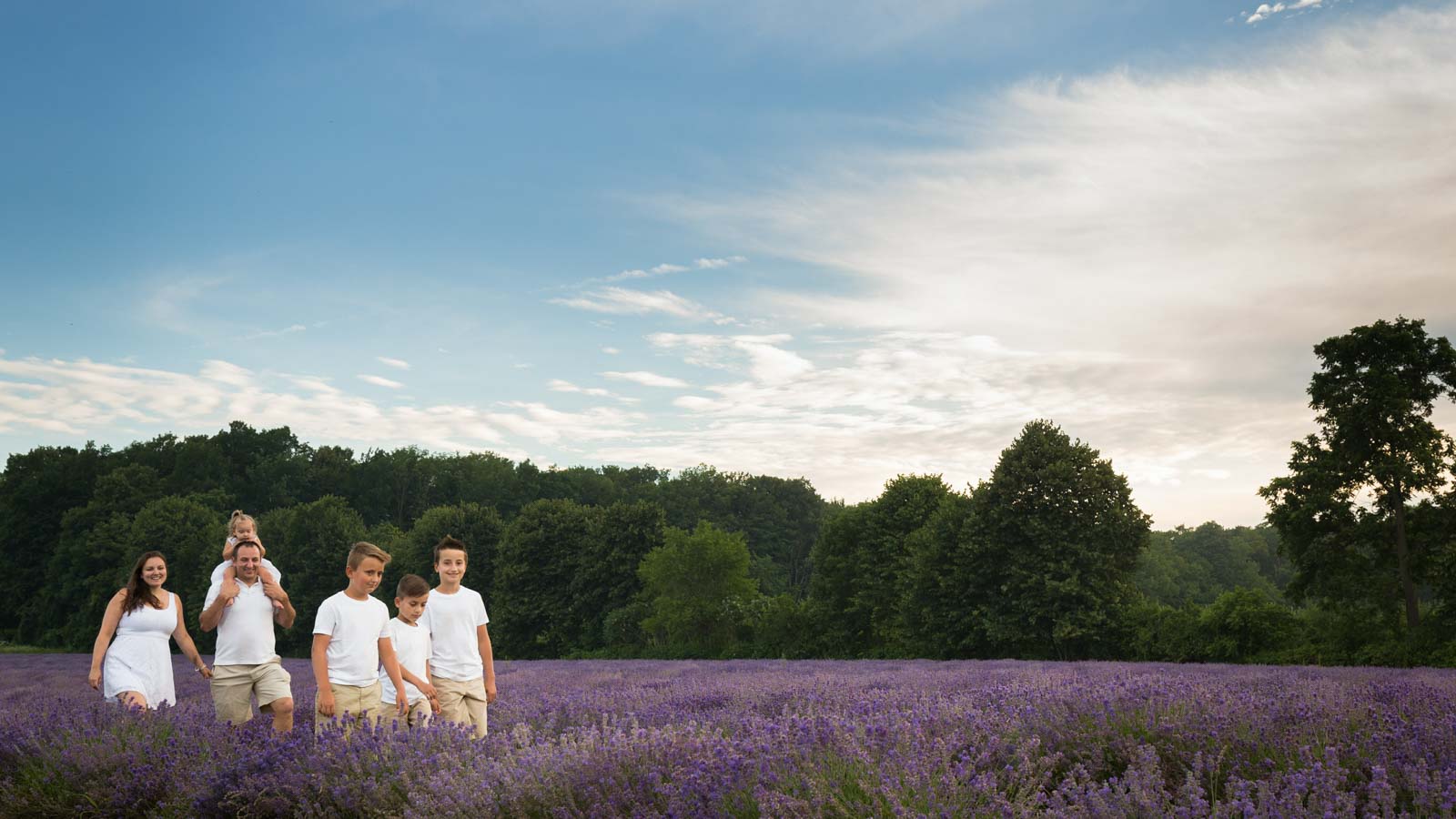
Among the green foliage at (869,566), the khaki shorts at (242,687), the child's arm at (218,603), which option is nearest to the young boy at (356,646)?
the khaki shorts at (242,687)

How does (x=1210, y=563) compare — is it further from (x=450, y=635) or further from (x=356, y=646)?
(x=356, y=646)

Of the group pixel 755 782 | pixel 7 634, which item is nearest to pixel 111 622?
pixel 755 782

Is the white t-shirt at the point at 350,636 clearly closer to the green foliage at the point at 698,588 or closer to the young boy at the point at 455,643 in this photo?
the young boy at the point at 455,643

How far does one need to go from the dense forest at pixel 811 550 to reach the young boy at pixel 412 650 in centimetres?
1871

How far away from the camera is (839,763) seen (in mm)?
4203

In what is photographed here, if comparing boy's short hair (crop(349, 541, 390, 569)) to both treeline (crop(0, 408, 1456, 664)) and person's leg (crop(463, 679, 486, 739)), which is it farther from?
treeline (crop(0, 408, 1456, 664))

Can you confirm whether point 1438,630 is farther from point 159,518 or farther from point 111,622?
point 159,518

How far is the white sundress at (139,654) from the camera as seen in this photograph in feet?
26.2

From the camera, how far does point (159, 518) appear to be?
59.4 m

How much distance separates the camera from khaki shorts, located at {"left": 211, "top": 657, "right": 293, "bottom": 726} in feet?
Result: 23.7

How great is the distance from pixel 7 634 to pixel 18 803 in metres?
75.2

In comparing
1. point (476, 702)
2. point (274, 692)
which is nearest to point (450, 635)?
point (476, 702)

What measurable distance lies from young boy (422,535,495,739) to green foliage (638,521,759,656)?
2993cm

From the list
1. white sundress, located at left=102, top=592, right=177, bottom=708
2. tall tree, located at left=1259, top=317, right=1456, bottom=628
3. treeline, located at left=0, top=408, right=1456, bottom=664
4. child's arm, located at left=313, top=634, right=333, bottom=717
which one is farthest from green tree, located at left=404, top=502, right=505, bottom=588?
child's arm, located at left=313, top=634, right=333, bottom=717
